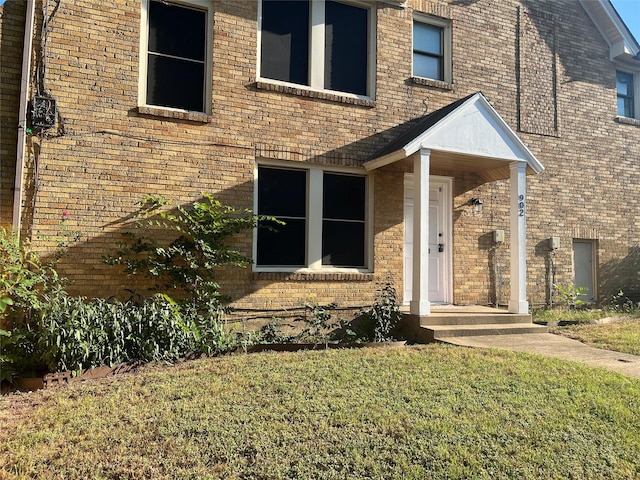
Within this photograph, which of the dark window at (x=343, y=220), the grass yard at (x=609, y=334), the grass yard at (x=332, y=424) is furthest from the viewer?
the dark window at (x=343, y=220)

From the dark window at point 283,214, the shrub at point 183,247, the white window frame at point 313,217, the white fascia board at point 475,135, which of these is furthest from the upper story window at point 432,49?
the shrub at point 183,247

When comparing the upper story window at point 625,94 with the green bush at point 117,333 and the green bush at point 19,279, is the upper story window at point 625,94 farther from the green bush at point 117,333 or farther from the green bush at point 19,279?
the green bush at point 19,279

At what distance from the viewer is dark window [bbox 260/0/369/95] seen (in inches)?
318

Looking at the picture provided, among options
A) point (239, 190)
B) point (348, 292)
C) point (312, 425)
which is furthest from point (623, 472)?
point (239, 190)

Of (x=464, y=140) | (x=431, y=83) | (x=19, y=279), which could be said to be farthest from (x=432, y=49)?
(x=19, y=279)

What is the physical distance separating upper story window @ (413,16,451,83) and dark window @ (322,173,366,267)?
271cm

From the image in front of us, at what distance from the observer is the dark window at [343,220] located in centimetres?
832

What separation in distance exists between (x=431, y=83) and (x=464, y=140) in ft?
6.23

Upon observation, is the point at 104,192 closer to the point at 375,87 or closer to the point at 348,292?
the point at 348,292

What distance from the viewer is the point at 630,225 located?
36.1ft

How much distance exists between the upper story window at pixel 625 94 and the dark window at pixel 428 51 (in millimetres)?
5140

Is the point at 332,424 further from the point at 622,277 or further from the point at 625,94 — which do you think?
the point at 625,94

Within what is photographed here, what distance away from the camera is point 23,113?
640cm

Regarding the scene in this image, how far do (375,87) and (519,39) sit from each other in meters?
3.75
